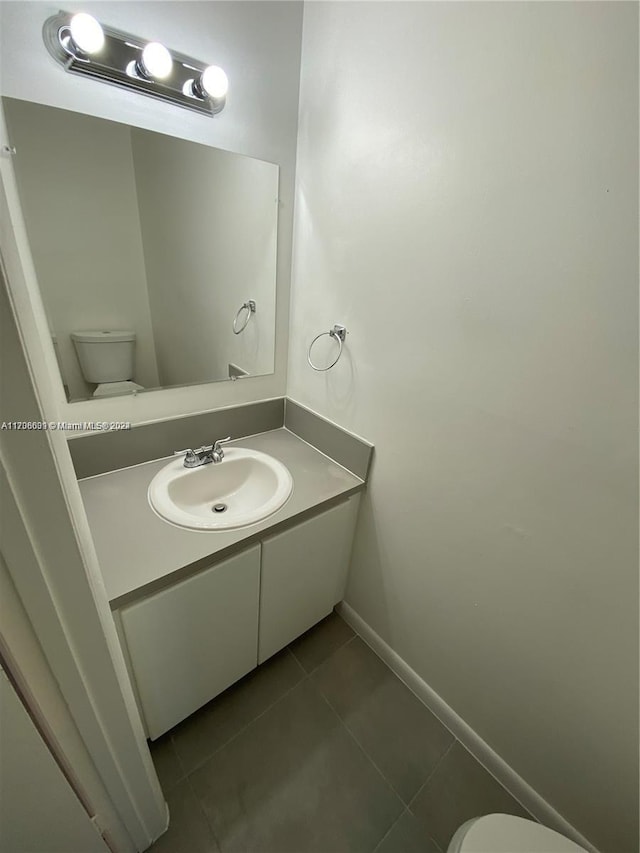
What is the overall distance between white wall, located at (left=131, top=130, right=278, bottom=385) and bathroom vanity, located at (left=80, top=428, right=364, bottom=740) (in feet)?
1.33

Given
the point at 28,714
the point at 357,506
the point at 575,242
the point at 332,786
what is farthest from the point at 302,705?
Answer: the point at 575,242

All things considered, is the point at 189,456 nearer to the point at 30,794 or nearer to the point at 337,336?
the point at 337,336

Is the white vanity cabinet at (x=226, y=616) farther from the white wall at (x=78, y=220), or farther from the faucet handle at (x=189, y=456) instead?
the white wall at (x=78, y=220)

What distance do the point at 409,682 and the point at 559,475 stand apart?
1.09m

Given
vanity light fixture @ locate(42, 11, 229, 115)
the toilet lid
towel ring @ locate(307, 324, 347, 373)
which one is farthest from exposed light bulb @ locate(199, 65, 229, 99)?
the toilet lid

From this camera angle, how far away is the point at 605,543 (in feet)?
2.39

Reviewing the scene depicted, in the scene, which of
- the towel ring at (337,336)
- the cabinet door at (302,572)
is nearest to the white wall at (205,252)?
the towel ring at (337,336)

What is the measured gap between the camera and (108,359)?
107cm

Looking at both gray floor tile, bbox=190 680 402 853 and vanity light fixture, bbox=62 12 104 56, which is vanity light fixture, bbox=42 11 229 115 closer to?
vanity light fixture, bbox=62 12 104 56

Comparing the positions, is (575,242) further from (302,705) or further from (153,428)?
(302,705)

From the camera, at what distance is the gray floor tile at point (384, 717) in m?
1.13

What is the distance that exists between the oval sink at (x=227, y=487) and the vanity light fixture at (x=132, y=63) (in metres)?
1.07

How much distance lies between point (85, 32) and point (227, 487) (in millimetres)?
1245

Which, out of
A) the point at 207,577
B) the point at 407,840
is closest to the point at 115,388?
the point at 207,577
